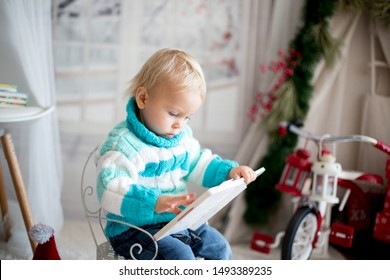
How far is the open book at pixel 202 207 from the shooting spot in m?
1.22

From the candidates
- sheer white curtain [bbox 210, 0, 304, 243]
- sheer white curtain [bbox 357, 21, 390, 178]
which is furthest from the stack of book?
sheer white curtain [bbox 357, 21, 390, 178]

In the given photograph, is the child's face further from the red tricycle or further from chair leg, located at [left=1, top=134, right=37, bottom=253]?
the red tricycle

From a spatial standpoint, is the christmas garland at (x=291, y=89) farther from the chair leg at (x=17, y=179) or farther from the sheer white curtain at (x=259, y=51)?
the chair leg at (x=17, y=179)

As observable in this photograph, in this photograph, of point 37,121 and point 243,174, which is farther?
point 37,121

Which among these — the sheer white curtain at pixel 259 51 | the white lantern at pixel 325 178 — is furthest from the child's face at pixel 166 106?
the sheer white curtain at pixel 259 51

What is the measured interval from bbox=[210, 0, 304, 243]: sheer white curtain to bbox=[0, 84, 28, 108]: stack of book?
3.08 ft

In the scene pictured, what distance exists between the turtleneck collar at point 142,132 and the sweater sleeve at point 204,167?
4.4 inches

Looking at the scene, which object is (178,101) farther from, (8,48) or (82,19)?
(82,19)

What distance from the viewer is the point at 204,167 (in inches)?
62.4

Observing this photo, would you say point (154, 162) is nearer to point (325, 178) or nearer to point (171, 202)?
point (171, 202)

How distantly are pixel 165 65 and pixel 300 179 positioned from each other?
85cm

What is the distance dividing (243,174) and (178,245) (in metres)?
0.27

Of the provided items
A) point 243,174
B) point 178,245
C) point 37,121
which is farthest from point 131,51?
point 178,245

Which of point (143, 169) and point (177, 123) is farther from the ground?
point (177, 123)
